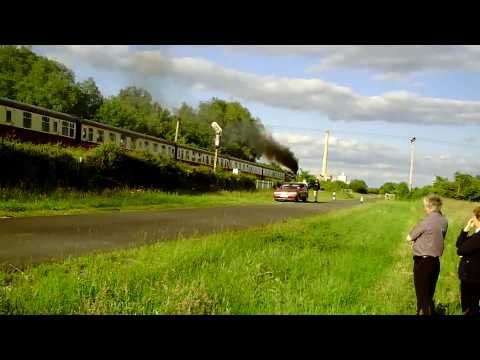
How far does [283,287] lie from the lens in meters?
5.89

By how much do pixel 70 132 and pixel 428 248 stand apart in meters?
20.3

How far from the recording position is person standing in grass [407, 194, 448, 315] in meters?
4.79

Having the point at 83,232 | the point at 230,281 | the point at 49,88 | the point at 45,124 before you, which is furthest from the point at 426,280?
the point at 49,88

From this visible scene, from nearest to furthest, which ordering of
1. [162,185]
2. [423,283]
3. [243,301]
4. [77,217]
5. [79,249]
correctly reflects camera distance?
[423,283] → [243,301] → [79,249] → [77,217] → [162,185]

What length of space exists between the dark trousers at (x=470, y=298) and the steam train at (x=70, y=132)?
16.5 m

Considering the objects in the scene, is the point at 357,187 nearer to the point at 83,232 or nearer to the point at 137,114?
the point at 137,114

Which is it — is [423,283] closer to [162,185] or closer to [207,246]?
[207,246]

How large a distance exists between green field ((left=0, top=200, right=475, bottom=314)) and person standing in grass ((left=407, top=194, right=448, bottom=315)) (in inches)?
22.9

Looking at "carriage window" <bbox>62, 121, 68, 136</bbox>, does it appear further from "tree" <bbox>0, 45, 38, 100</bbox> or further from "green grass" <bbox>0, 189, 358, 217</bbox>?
"tree" <bbox>0, 45, 38, 100</bbox>

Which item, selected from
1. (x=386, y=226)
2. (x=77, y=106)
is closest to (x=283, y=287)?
(x=386, y=226)

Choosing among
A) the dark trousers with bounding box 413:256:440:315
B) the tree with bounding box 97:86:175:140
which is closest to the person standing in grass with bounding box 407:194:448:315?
the dark trousers with bounding box 413:256:440:315

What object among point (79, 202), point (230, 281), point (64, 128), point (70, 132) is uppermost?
point (64, 128)

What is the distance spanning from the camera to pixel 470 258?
497 cm
